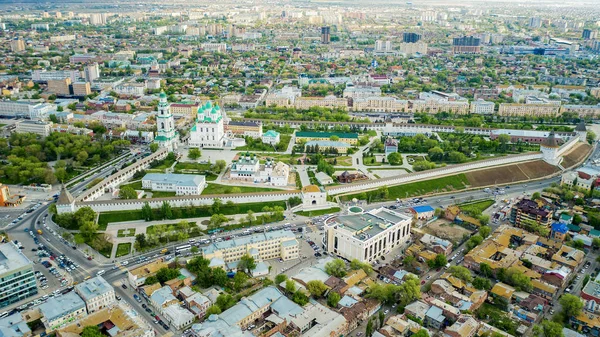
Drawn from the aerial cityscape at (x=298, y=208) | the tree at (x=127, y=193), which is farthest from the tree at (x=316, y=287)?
the tree at (x=127, y=193)

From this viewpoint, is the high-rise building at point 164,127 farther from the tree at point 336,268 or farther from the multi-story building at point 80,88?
the multi-story building at point 80,88

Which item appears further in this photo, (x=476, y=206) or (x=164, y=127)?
(x=164, y=127)

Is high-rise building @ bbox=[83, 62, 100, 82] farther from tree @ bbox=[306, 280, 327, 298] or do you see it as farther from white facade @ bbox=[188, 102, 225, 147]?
tree @ bbox=[306, 280, 327, 298]

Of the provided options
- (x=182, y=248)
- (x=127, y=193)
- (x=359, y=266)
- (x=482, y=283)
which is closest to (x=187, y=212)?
(x=182, y=248)

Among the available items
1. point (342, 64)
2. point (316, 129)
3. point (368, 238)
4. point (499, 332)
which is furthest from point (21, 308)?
point (342, 64)

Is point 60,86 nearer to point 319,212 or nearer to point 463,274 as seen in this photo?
point 319,212

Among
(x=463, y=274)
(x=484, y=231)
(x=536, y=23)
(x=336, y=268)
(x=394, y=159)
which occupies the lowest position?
(x=336, y=268)
